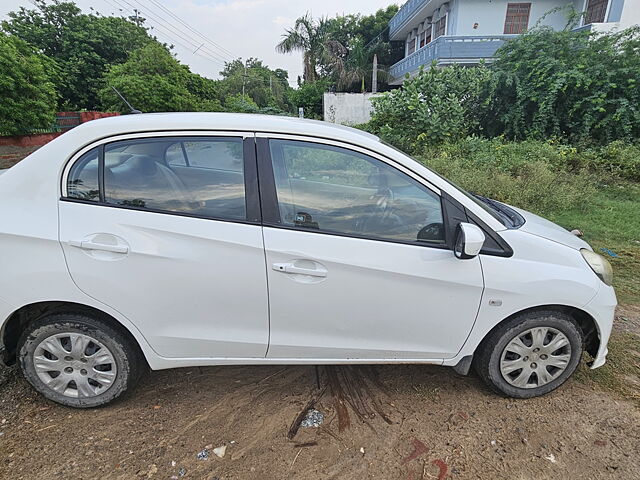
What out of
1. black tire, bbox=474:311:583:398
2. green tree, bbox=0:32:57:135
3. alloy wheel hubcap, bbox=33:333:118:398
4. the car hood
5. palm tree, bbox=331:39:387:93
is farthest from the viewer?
palm tree, bbox=331:39:387:93

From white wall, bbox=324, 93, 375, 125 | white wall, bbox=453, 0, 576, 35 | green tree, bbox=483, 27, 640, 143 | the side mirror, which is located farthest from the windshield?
white wall, bbox=453, 0, 576, 35

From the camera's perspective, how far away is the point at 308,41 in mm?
28375

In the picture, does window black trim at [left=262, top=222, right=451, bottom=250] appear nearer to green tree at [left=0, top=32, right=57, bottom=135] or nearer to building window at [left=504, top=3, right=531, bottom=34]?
green tree at [left=0, top=32, right=57, bottom=135]

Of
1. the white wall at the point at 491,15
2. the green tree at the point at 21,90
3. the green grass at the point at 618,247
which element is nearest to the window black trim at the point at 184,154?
the green grass at the point at 618,247

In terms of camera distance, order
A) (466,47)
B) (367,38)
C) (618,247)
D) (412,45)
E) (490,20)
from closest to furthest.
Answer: (618,247)
(466,47)
(490,20)
(412,45)
(367,38)

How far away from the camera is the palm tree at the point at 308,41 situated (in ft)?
92.0

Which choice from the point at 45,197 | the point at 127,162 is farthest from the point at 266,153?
the point at 45,197

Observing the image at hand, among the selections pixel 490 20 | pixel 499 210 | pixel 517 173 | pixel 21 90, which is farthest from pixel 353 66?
pixel 499 210

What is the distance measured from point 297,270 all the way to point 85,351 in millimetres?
1350

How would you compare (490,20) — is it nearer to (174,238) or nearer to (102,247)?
(174,238)

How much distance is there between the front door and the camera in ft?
6.95

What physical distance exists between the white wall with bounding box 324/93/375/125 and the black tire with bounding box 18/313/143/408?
729 inches

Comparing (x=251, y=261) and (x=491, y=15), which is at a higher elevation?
(x=491, y=15)

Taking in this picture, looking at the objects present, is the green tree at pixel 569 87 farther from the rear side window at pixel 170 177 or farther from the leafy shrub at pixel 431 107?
the rear side window at pixel 170 177
